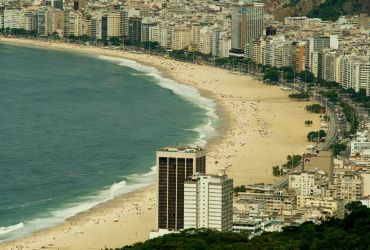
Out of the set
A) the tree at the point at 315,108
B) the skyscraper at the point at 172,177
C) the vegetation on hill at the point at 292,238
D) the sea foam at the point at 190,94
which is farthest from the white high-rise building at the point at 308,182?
the tree at the point at 315,108

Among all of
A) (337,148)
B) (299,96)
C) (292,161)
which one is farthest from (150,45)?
(292,161)

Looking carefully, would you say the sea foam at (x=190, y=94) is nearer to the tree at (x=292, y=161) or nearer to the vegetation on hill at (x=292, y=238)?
the tree at (x=292, y=161)

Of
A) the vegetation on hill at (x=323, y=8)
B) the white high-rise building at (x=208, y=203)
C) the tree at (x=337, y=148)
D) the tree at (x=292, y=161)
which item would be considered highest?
the vegetation on hill at (x=323, y=8)

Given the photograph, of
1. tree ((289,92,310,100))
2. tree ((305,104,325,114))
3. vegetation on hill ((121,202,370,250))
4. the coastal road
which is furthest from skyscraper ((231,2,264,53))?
vegetation on hill ((121,202,370,250))

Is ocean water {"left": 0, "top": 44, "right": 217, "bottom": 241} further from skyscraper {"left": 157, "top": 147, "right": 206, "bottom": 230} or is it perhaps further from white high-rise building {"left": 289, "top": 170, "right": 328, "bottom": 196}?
white high-rise building {"left": 289, "top": 170, "right": 328, "bottom": 196}

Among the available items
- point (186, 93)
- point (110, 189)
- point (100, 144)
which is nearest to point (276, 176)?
point (110, 189)

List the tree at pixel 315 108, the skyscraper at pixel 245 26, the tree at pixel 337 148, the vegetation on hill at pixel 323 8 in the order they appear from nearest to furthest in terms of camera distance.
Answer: the tree at pixel 337 148, the tree at pixel 315 108, the skyscraper at pixel 245 26, the vegetation on hill at pixel 323 8

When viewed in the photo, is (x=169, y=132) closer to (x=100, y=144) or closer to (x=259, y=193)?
(x=100, y=144)
